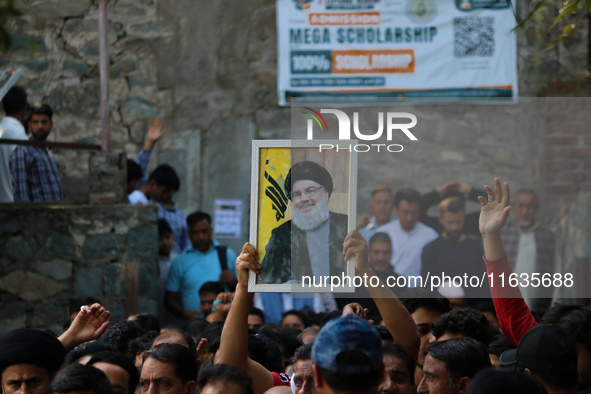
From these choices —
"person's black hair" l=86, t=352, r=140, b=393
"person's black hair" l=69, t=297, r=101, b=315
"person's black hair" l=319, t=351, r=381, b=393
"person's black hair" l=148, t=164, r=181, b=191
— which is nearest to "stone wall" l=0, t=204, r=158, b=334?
"person's black hair" l=69, t=297, r=101, b=315

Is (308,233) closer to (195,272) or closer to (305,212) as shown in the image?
(305,212)

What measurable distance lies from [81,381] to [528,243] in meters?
2.16

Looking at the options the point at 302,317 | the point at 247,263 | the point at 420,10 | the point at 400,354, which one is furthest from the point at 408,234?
the point at 420,10

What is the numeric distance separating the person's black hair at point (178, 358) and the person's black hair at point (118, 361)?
0.09m

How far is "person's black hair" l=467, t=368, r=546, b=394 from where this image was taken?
9.20ft

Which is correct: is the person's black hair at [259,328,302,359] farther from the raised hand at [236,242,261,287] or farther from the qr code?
the qr code

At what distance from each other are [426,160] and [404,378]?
3.51 feet

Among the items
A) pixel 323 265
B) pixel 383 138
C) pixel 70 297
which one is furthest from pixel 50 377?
pixel 70 297

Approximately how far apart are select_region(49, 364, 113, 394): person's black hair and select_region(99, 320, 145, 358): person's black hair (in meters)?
1.57

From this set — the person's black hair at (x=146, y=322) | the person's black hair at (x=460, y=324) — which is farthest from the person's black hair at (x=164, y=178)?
the person's black hair at (x=460, y=324)

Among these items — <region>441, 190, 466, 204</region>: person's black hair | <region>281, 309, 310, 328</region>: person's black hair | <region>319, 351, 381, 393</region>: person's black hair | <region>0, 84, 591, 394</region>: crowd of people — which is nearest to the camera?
<region>319, 351, 381, 393</region>: person's black hair

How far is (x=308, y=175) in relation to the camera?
3.63 metres

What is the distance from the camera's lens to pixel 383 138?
156 inches

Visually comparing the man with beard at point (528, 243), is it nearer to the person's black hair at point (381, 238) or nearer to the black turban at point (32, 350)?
the person's black hair at point (381, 238)
